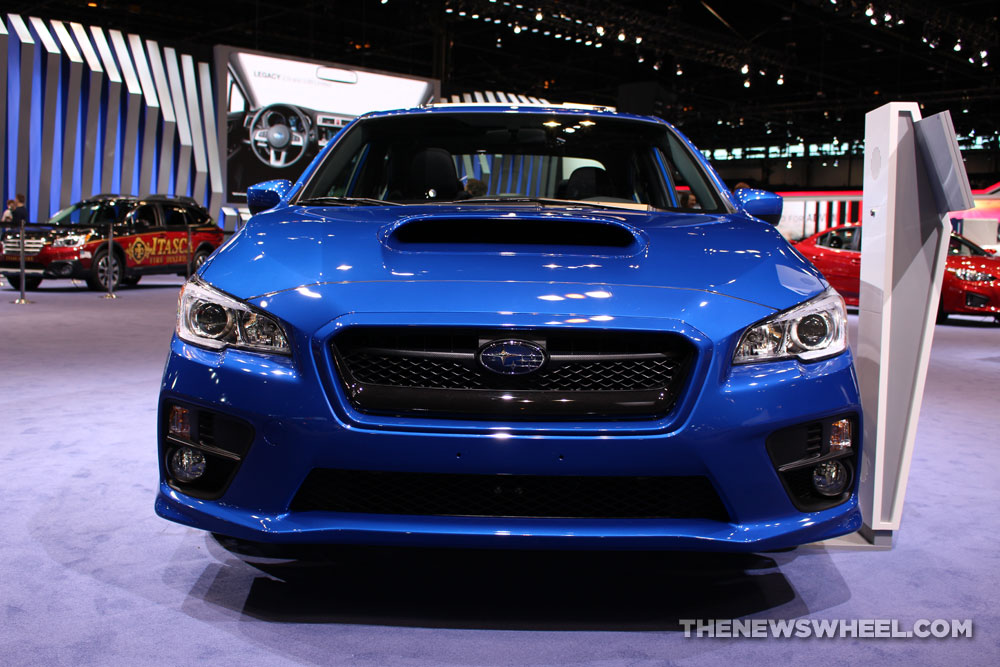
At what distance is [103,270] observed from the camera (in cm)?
1280

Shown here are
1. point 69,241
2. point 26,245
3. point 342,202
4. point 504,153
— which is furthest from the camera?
point 69,241

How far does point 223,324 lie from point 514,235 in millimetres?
756

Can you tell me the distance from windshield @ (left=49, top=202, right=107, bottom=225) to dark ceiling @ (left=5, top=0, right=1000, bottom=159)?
5.76m

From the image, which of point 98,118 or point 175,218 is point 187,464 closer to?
point 175,218

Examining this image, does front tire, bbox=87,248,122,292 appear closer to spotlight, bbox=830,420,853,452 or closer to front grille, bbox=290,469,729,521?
front grille, bbox=290,469,729,521

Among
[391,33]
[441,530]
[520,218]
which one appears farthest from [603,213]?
[391,33]

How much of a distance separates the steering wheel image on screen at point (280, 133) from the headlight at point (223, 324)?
1518 cm

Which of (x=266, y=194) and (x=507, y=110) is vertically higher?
(x=507, y=110)

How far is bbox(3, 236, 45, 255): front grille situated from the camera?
12172mm

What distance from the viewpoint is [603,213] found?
A: 100 inches

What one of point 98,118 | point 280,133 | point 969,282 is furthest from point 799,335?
point 98,118

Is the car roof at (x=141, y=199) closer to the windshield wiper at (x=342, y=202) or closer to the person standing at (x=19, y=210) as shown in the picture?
the person standing at (x=19, y=210)

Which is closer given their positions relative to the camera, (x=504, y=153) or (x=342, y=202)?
(x=342, y=202)

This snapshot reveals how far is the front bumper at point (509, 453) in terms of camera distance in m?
1.87
